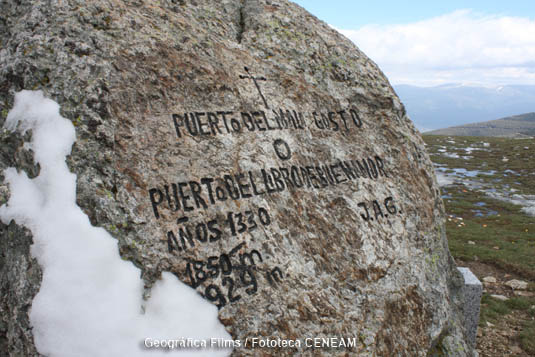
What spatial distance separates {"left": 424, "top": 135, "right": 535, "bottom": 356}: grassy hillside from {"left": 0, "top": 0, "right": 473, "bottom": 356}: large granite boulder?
13.2 ft

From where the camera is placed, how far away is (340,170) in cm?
629

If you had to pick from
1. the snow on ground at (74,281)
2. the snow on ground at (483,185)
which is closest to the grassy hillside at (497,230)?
the snow on ground at (483,185)

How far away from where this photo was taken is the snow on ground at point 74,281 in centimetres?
370

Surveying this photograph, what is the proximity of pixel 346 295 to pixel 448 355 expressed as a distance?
2.62 meters

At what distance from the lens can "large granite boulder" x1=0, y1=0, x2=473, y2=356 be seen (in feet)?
14.3

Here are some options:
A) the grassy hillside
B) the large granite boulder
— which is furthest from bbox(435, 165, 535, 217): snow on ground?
the large granite boulder

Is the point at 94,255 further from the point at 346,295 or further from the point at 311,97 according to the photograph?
the point at 311,97

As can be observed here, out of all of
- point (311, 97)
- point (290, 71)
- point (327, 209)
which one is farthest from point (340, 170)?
point (290, 71)

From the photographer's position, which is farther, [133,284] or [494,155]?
[494,155]

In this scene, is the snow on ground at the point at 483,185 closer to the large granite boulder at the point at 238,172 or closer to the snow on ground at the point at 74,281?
the large granite boulder at the point at 238,172

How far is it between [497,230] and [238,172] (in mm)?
18210

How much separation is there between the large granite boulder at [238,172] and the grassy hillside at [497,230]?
4.01m

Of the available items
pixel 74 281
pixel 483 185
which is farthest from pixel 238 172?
pixel 483 185

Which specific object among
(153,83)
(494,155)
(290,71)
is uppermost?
(290,71)
